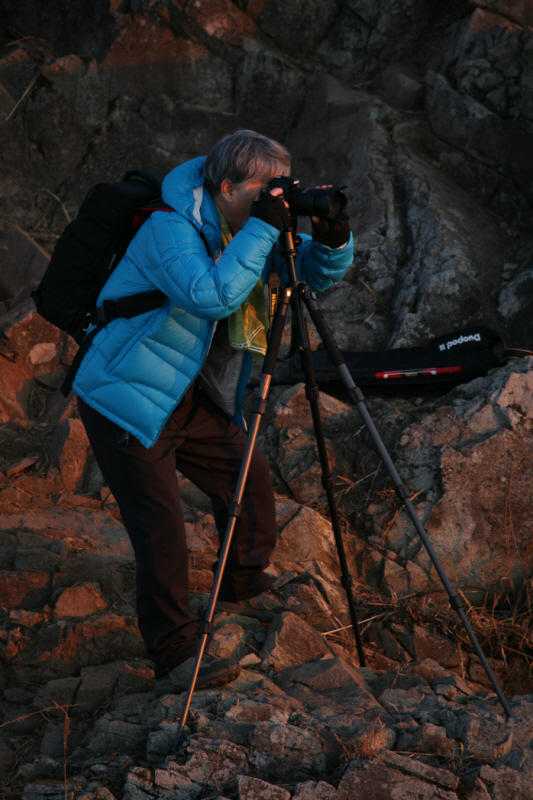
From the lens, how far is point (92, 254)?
2.73 meters

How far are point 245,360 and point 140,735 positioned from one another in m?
1.62

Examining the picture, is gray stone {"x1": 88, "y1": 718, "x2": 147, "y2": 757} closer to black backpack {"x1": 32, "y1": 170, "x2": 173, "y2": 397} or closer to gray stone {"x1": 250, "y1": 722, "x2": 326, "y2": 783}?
gray stone {"x1": 250, "y1": 722, "x2": 326, "y2": 783}

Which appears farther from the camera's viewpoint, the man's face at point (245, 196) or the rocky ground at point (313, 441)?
the man's face at point (245, 196)

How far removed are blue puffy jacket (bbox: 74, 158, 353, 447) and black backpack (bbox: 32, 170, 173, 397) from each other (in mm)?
79

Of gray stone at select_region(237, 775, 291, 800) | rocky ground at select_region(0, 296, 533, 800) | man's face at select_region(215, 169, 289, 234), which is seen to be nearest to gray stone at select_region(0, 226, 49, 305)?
rocky ground at select_region(0, 296, 533, 800)

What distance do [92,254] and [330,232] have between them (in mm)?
1014

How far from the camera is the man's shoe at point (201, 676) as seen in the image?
262 cm

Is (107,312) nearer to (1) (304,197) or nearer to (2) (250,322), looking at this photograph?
(2) (250,322)

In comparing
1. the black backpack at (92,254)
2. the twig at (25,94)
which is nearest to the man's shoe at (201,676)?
the black backpack at (92,254)

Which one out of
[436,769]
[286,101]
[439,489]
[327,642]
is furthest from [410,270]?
[436,769]

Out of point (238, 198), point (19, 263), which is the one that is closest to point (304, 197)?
point (238, 198)

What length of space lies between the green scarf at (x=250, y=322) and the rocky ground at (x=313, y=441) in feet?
4.64

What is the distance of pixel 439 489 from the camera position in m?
4.25

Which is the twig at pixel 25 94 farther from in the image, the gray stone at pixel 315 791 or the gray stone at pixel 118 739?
the gray stone at pixel 315 791
